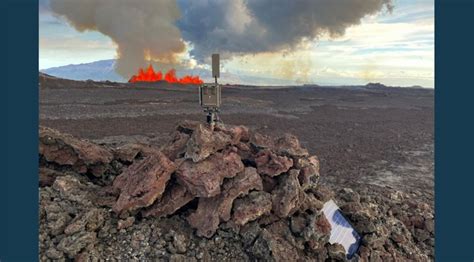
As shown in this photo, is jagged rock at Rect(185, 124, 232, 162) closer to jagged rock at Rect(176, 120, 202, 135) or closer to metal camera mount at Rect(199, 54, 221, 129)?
metal camera mount at Rect(199, 54, 221, 129)

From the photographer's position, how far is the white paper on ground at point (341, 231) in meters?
9.62

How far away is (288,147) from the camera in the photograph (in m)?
10.8

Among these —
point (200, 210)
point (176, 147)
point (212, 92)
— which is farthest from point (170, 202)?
point (212, 92)

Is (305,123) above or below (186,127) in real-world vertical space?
below

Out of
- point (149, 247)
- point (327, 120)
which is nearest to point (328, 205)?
point (149, 247)

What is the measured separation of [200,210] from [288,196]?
2.00 metres

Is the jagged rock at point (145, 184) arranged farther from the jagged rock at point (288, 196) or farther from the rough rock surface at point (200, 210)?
the jagged rock at point (288, 196)

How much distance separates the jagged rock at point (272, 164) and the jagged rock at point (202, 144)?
1069 mm

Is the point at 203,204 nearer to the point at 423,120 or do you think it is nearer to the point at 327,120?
the point at 327,120

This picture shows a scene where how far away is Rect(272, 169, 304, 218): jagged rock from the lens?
9.00 m

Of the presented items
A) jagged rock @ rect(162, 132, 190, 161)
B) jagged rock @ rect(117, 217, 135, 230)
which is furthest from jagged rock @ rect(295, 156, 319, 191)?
jagged rock @ rect(117, 217, 135, 230)

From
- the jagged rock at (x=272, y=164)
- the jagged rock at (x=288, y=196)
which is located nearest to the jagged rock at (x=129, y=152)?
the jagged rock at (x=272, y=164)

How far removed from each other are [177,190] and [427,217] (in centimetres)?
765

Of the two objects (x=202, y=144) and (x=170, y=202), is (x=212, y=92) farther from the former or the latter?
(x=170, y=202)
